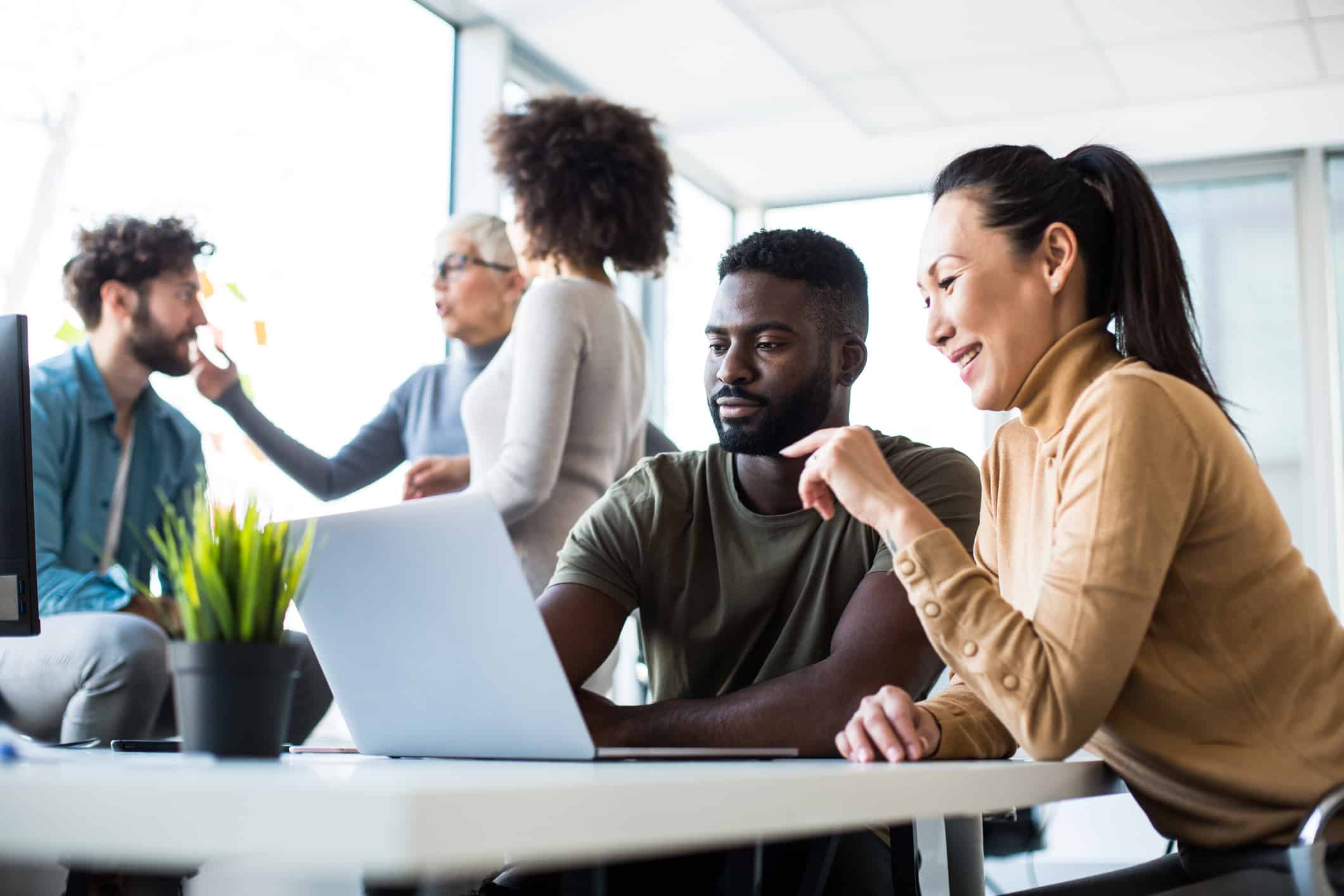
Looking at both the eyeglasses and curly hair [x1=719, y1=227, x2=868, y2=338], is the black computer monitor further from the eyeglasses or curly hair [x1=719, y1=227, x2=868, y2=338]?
the eyeglasses

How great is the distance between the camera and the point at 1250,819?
112cm

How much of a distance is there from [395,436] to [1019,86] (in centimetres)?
331

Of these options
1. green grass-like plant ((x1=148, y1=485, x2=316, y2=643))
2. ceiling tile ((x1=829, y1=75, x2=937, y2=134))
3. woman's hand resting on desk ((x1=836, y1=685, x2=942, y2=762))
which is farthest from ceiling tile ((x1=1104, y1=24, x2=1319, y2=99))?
green grass-like plant ((x1=148, y1=485, x2=316, y2=643))

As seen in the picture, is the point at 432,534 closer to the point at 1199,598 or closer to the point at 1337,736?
the point at 1199,598

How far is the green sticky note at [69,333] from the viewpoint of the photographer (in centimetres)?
300

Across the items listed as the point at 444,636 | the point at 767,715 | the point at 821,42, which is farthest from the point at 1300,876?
the point at 821,42

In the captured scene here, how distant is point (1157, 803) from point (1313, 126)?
17.6 feet

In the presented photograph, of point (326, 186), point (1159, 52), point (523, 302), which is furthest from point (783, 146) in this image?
point (523, 302)

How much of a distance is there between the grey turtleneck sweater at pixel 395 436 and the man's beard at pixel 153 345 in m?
0.21

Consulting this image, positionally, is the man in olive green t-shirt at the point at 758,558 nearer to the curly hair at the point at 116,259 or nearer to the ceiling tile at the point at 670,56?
the curly hair at the point at 116,259

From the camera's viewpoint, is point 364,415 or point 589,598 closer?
point 589,598

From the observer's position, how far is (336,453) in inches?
117

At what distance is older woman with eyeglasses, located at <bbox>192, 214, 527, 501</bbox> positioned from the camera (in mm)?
2795

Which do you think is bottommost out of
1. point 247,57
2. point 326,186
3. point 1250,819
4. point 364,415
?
point 1250,819
